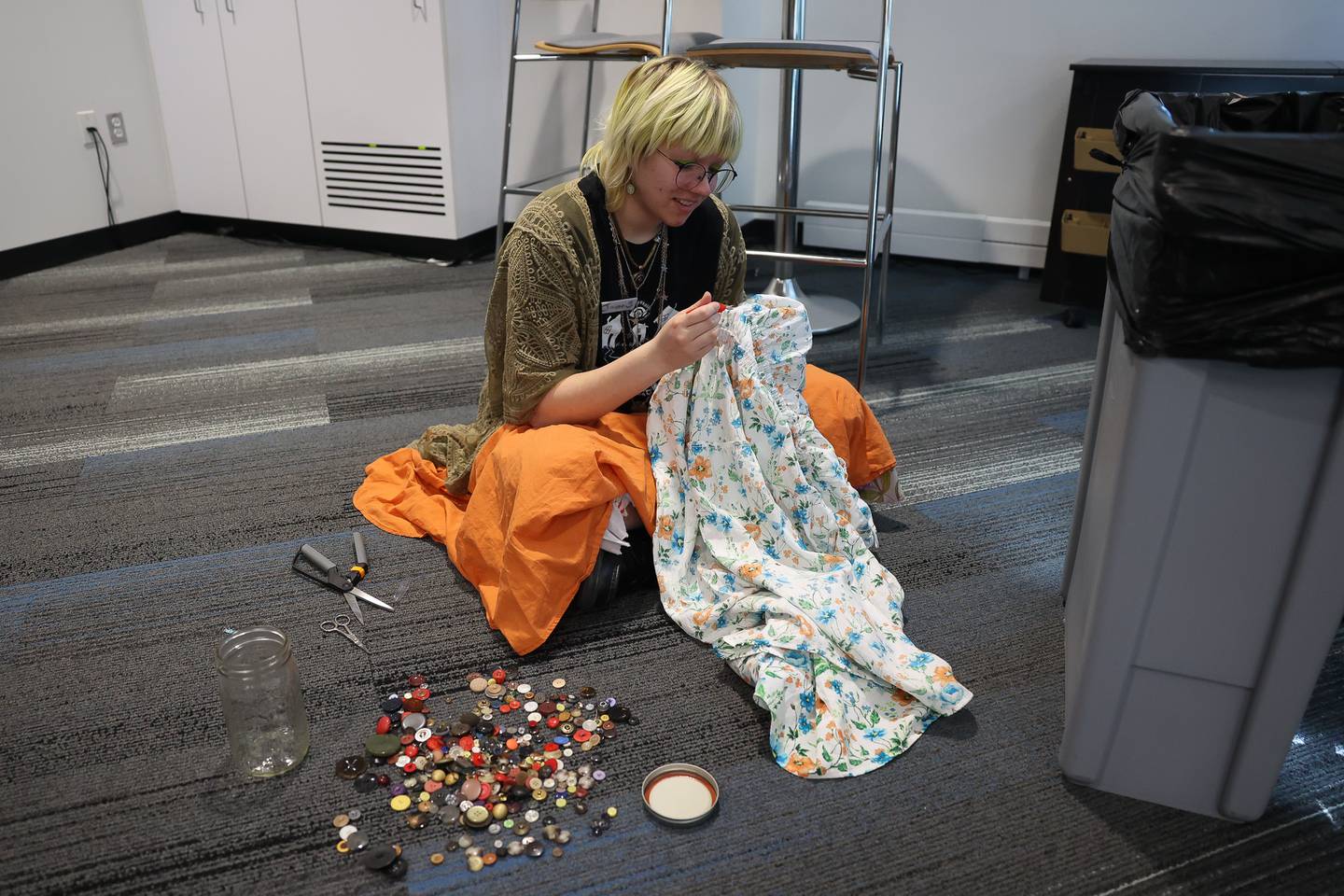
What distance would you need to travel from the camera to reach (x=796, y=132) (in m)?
2.69

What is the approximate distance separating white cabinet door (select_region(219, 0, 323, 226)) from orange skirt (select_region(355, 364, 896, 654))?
2.29m

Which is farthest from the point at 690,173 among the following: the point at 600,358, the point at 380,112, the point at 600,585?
the point at 380,112

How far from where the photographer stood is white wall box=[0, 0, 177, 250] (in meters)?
3.08

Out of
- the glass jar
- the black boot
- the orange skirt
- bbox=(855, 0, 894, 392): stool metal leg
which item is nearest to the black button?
the glass jar

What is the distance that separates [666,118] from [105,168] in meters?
2.88

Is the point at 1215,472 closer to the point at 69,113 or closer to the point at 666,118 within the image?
the point at 666,118

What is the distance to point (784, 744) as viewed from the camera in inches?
45.6

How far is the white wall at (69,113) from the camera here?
308 cm

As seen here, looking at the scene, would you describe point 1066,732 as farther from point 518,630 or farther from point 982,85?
point 982,85

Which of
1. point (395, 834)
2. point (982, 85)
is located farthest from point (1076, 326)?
point (395, 834)

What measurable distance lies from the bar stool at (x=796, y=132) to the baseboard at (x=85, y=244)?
230cm

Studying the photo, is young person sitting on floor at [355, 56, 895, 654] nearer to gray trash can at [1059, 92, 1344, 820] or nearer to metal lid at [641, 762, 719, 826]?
metal lid at [641, 762, 719, 826]

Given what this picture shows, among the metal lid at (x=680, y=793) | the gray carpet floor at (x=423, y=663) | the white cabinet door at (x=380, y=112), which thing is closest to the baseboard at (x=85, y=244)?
the white cabinet door at (x=380, y=112)

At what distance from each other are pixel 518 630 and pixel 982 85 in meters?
2.44
